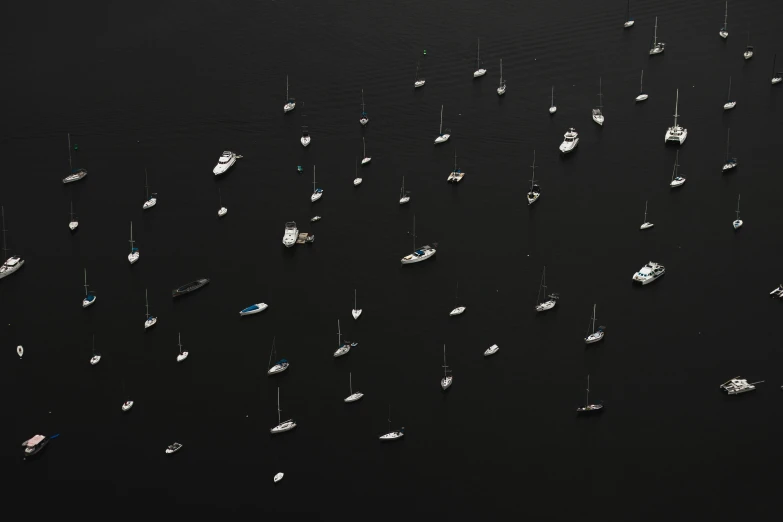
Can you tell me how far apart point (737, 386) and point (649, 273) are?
78.0 ft

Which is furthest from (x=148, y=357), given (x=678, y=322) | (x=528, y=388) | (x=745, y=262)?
(x=745, y=262)

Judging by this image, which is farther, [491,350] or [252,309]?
[252,309]

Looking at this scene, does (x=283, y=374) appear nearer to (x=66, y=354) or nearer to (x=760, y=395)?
(x=66, y=354)

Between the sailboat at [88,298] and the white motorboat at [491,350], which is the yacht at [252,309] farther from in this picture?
the white motorboat at [491,350]

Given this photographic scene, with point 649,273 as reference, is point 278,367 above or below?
below

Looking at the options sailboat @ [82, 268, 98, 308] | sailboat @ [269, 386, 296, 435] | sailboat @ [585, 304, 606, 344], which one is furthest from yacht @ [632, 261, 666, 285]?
sailboat @ [82, 268, 98, 308]

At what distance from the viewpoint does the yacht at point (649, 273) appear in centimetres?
19475

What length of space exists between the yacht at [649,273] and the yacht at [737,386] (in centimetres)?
2180

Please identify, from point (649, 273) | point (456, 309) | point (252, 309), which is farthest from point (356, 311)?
point (649, 273)

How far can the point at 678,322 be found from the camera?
617 feet

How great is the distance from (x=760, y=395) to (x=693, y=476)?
56.2 ft

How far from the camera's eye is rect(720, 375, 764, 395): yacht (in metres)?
176

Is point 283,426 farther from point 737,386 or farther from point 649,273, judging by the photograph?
point 649,273

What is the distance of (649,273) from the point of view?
195 metres
